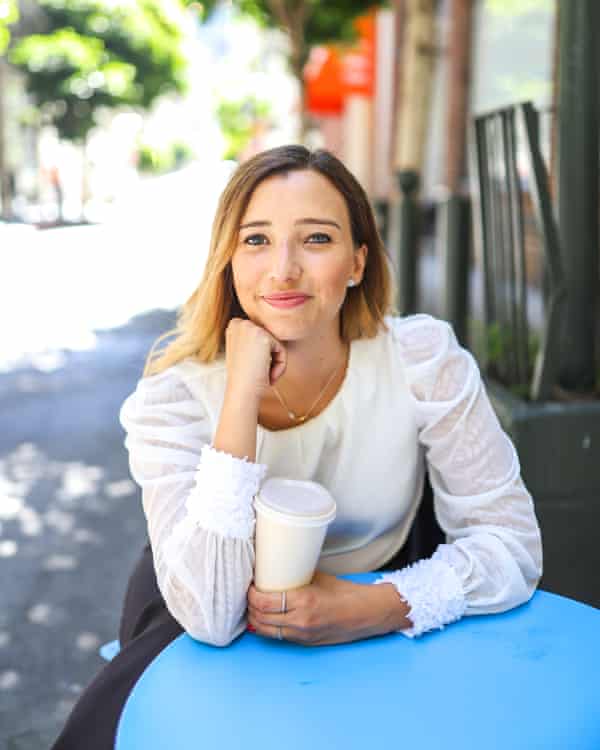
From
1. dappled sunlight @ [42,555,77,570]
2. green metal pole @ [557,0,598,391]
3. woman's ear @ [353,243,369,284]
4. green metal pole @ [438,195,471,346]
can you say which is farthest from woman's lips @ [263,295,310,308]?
green metal pole @ [438,195,471,346]

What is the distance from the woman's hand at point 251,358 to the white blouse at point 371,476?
15 cm

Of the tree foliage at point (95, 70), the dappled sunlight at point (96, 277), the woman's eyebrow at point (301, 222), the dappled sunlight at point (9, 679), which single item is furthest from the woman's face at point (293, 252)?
the tree foliage at point (95, 70)

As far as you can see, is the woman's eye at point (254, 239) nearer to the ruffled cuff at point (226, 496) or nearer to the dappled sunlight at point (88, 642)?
the ruffled cuff at point (226, 496)

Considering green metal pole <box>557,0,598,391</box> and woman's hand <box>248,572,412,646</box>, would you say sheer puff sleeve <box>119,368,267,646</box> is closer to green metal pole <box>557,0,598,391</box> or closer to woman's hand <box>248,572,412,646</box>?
woman's hand <box>248,572,412,646</box>

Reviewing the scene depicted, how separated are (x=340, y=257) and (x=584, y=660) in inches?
37.6

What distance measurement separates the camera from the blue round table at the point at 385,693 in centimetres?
145

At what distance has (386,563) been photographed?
2279 mm

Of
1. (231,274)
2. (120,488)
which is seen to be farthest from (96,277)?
(231,274)

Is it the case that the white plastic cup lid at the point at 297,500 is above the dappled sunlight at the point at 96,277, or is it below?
above

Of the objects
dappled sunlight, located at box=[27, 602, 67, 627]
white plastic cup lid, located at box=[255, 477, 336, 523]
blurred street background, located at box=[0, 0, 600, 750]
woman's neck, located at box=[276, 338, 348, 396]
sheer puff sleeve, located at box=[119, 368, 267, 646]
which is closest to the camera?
white plastic cup lid, located at box=[255, 477, 336, 523]

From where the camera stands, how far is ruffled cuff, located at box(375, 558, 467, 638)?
1.78 m

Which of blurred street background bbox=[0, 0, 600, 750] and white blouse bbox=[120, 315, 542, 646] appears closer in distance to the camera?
white blouse bbox=[120, 315, 542, 646]

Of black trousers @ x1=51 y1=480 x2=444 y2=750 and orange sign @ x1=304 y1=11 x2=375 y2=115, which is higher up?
orange sign @ x1=304 y1=11 x2=375 y2=115

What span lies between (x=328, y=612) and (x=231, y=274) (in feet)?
2.73
